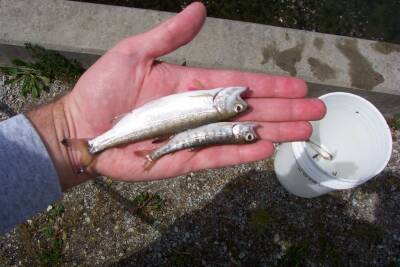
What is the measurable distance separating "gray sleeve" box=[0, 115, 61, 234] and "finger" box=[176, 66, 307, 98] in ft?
5.18

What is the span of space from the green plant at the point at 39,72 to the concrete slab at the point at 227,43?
0.23 meters

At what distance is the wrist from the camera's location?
12.1ft

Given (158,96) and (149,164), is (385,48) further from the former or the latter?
(149,164)

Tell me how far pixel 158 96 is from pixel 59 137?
1035 mm

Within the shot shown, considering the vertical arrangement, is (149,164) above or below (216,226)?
above

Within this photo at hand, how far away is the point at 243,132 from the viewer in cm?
367

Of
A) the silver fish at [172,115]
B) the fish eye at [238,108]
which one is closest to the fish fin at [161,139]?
the silver fish at [172,115]

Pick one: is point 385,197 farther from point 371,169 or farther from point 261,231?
point 261,231

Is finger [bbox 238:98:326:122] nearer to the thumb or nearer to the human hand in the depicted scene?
the human hand

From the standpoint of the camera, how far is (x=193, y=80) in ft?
13.7

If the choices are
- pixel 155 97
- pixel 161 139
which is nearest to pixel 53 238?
pixel 161 139

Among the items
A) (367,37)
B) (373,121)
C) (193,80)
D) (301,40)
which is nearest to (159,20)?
(193,80)

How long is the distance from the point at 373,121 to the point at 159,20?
287 cm

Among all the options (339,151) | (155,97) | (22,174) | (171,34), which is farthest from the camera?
(339,151)
